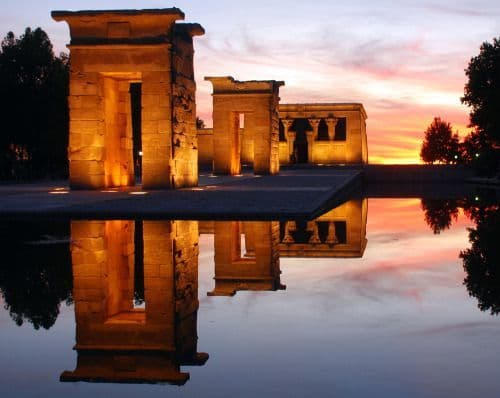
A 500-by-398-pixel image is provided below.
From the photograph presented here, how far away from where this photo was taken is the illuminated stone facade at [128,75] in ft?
64.9

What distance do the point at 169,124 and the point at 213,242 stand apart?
10036 mm

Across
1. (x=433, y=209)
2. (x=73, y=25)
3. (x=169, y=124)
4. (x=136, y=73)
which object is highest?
(x=73, y=25)

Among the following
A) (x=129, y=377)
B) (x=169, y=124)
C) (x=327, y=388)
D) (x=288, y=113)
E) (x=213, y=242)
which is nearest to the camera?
(x=327, y=388)

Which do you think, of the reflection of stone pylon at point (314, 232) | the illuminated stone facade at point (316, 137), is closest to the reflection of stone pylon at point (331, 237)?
the reflection of stone pylon at point (314, 232)

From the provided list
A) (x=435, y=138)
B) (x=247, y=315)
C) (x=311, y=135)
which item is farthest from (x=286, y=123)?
(x=435, y=138)

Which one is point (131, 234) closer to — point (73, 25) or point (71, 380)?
point (71, 380)

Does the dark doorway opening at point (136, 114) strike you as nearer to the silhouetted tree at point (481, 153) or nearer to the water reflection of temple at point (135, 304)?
the silhouetted tree at point (481, 153)

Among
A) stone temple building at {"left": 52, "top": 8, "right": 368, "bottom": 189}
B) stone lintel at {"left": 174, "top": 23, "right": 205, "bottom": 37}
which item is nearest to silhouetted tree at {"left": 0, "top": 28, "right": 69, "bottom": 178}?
stone temple building at {"left": 52, "top": 8, "right": 368, "bottom": 189}

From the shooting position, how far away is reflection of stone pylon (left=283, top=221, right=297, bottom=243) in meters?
10.1

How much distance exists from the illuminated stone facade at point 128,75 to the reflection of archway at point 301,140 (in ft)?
112

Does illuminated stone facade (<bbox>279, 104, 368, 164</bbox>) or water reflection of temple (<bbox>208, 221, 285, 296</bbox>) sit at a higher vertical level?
illuminated stone facade (<bbox>279, 104, 368, 164</bbox>)

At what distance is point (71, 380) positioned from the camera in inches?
149

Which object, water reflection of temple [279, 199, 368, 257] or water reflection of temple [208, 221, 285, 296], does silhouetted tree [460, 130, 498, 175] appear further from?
water reflection of temple [208, 221, 285, 296]

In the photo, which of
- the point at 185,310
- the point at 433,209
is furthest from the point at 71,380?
the point at 433,209
